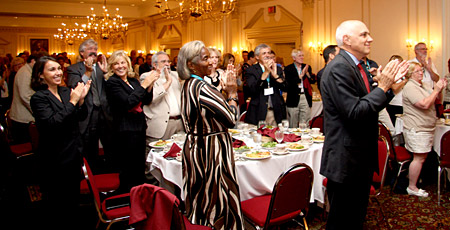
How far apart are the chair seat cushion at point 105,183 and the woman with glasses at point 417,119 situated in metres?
3.36

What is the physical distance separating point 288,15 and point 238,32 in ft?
7.57

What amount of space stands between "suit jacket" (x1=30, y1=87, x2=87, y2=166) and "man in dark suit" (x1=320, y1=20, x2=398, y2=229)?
2.02m

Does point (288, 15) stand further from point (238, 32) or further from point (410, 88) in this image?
point (410, 88)

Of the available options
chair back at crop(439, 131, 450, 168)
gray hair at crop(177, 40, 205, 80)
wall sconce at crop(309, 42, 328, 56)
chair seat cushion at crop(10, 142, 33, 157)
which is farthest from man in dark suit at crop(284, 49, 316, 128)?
wall sconce at crop(309, 42, 328, 56)

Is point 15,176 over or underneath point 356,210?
underneath

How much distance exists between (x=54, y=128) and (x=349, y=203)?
7.57 feet

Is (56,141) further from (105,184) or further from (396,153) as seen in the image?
(396,153)

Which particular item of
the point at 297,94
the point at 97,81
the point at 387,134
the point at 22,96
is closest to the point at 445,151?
the point at 387,134

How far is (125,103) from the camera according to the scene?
400cm

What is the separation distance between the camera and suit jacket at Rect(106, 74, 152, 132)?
13.1 ft

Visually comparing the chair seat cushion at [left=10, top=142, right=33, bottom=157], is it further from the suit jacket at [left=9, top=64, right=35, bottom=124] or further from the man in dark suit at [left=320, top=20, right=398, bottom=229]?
the man in dark suit at [left=320, top=20, right=398, bottom=229]

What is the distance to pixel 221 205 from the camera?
8.50ft

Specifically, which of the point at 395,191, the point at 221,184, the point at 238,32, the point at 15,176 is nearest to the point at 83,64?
the point at 15,176

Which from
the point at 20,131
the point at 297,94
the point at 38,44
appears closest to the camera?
the point at 20,131
